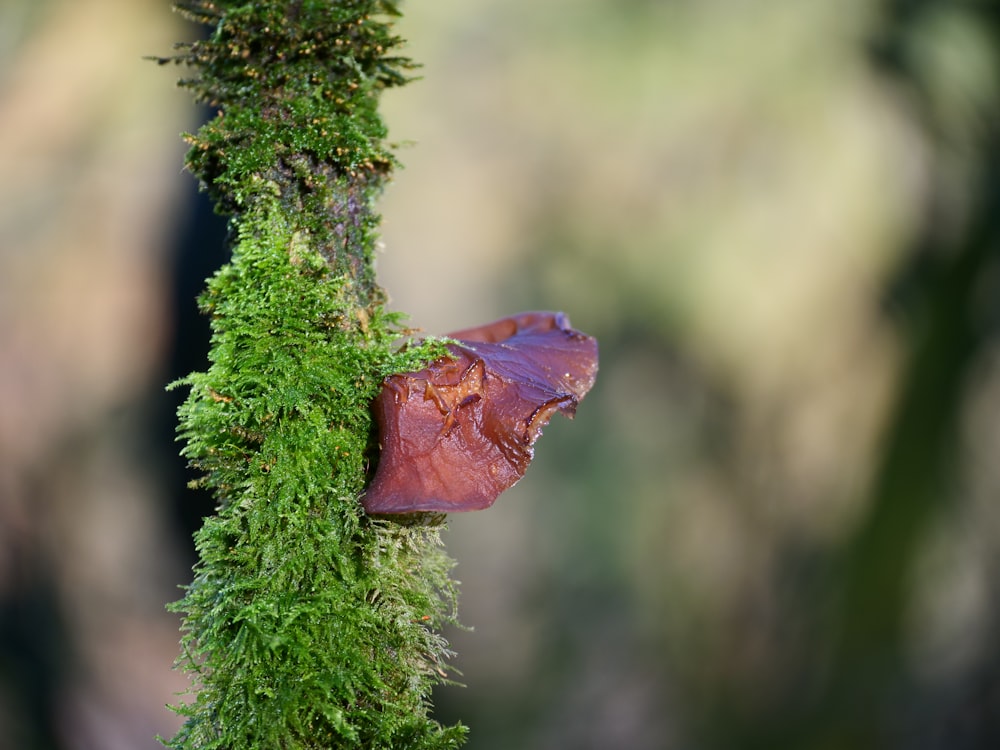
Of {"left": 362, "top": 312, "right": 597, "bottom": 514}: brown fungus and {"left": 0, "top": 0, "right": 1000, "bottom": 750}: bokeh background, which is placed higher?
{"left": 0, "top": 0, "right": 1000, "bottom": 750}: bokeh background

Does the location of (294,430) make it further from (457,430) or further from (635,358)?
(635,358)

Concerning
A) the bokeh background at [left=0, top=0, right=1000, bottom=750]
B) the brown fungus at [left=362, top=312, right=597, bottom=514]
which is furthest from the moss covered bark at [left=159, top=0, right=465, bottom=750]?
the bokeh background at [left=0, top=0, right=1000, bottom=750]

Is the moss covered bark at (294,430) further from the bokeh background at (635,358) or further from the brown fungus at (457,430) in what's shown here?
the bokeh background at (635,358)

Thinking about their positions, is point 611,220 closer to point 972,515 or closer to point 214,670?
point 972,515

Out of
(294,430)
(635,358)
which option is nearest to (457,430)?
(294,430)

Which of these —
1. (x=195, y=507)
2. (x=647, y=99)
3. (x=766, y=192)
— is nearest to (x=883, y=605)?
(x=766, y=192)

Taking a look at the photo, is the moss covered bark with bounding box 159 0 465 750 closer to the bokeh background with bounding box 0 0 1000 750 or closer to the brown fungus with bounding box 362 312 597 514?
the brown fungus with bounding box 362 312 597 514

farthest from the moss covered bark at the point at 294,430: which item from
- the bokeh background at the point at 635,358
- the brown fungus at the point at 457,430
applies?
the bokeh background at the point at 635,358

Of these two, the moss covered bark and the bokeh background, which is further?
the bokeh background
